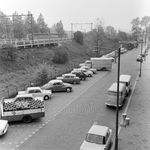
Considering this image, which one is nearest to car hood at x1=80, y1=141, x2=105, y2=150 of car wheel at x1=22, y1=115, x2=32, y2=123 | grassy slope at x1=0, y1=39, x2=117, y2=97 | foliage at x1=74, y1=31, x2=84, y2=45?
car wheel at x1=22, y1=115, x2=32, y2=123

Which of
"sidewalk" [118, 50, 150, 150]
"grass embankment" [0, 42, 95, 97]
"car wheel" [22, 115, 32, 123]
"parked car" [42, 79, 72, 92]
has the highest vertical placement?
"grass embankment" [0, 42, 95, 97]

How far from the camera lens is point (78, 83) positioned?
2939 centimetres

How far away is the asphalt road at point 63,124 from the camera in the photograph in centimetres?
1290

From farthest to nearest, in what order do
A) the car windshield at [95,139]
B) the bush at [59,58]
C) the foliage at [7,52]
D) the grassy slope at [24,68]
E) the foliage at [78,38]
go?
the foliage at [78,38] → the bush at [59,58] → the foliage at [7,52] → the grassy slope at [24,68] → the car windshield at [95,139]

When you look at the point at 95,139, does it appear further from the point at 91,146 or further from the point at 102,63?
the point at 102,63

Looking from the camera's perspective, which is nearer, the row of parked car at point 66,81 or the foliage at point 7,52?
the row of parked car at point 66,81

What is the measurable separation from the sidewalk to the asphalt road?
1.04 metres

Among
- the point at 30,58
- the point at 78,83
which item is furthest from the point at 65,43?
the point at 78,83

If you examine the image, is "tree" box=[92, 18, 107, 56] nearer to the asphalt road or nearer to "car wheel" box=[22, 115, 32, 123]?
the asphalt road

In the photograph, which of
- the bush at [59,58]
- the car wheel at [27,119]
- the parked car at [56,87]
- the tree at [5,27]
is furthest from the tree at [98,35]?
the car wheel at [27,119]

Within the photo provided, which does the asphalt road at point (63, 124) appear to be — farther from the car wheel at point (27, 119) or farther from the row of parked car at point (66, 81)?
the row of parked car at point (66, 81)

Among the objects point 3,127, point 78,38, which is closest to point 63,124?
point 3,127

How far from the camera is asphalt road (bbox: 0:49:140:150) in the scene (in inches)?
508

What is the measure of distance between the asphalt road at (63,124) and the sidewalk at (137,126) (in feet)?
3.41
